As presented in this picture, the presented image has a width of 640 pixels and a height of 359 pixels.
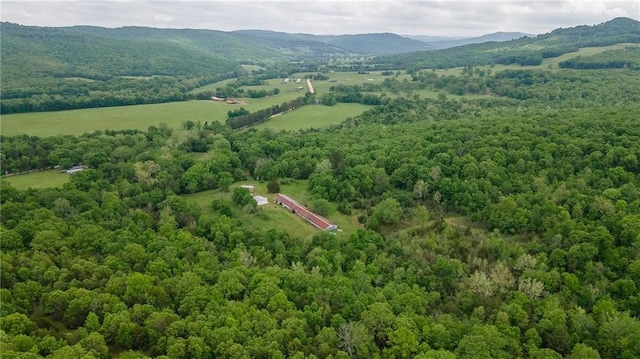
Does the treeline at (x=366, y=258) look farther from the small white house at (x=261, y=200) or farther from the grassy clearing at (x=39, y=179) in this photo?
the grassy clearing at (x=39, y=179)

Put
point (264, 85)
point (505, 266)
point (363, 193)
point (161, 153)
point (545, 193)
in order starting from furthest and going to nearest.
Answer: point (264, 85), point (161, 153), point (363, 193), point (545, 193), point (505, 266)

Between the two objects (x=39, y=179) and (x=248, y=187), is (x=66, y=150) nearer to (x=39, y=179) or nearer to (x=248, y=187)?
(x=39, y=179)

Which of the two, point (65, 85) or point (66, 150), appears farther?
point (65, 85)

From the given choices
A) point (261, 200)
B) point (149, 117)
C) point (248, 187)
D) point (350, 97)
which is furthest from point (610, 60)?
point (149, 117)

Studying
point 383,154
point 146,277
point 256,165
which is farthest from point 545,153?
point 146,277

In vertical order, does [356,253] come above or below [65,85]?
below

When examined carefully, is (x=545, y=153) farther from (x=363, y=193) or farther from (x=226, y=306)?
(x=226, y=306)
